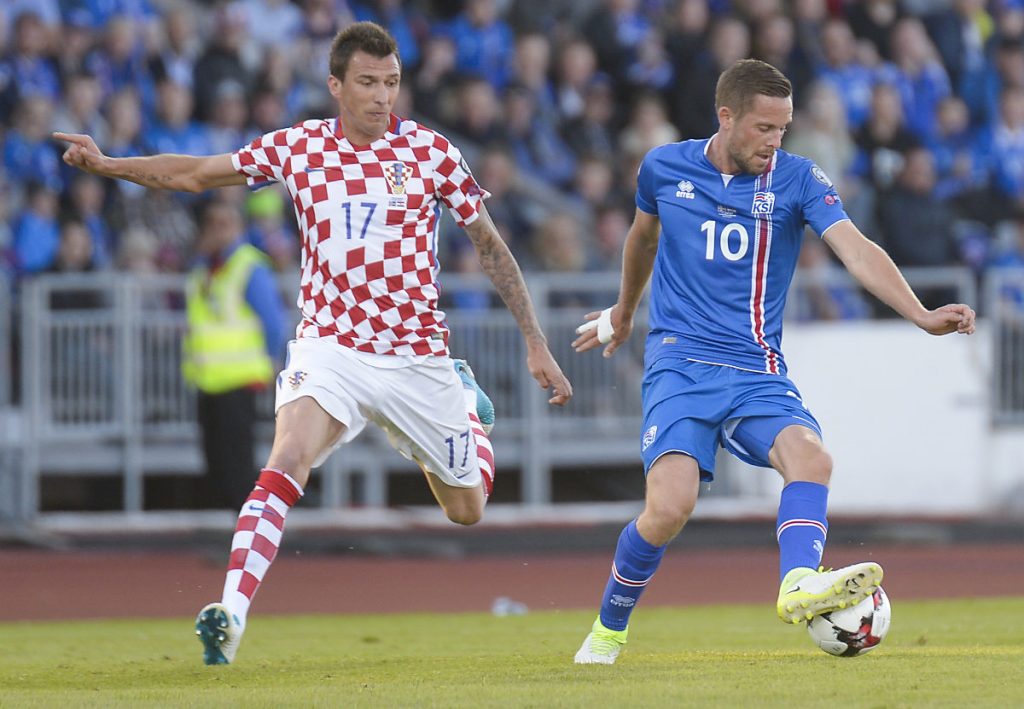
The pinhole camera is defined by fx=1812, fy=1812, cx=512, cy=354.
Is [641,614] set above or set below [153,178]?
below

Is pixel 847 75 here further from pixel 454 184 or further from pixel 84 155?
pixel 84 155

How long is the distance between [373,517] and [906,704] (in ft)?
31.3

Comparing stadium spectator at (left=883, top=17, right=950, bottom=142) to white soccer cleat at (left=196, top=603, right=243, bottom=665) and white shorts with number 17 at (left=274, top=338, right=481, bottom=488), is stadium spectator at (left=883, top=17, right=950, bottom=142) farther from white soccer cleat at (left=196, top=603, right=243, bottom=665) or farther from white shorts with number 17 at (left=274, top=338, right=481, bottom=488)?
white soccer cleat at (left=196, top=603, right=243, bottom=665)

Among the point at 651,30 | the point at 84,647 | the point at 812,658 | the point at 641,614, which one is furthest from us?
the point at 651,30

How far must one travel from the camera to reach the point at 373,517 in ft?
49.8

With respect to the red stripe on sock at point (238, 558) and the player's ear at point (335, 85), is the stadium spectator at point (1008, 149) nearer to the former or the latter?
the player's ear at point (335, 85)

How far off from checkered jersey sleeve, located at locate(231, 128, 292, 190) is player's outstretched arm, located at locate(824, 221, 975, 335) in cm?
236

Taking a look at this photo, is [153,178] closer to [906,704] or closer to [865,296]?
[906,704]

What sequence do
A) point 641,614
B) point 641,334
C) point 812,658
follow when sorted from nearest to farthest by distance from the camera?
point 812,658
point 641,614
point 641,334

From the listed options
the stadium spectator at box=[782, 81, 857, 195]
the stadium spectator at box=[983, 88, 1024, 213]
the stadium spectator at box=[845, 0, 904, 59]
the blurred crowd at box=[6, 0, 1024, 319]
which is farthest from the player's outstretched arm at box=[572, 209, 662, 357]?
the stadium spectator at box=[845, 0, 904, 59]

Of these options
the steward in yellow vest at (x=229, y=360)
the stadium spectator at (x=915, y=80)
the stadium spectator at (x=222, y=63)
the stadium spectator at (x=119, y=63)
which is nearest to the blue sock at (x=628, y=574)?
the steward in yellow vest at (x=229, y=360)

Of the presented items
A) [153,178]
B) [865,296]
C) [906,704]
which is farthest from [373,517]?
[906,704]

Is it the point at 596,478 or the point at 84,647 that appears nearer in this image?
the point at 84,647

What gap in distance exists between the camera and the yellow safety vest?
13008mm
